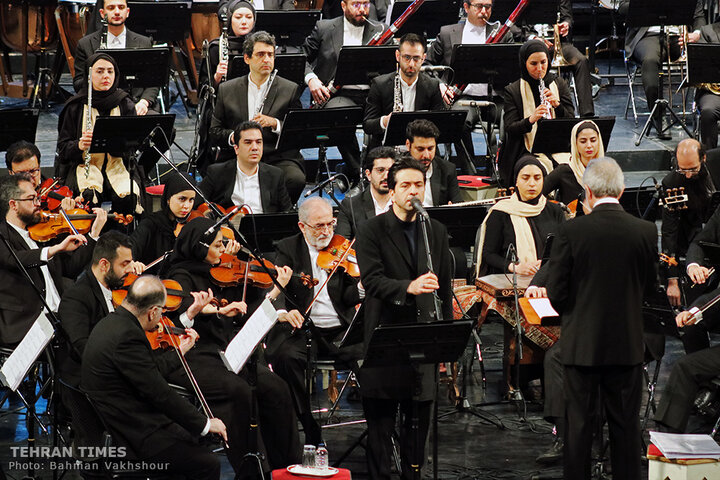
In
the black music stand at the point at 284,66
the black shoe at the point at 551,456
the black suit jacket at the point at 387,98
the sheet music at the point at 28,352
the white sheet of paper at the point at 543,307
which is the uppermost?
the black music stand at the point at 284,66

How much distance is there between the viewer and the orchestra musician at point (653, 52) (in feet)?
31.6

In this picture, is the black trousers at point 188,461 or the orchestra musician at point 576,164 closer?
the black trousers at point 188,461

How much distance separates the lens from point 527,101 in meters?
8.13

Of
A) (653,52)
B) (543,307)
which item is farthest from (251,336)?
(653,52)

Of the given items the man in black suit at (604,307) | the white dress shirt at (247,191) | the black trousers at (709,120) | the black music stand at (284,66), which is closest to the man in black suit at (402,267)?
the man in black suit at (604,307)

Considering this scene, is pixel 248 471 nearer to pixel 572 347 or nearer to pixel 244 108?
pixel 572 347

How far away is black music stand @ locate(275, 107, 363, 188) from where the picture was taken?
7.35 metres

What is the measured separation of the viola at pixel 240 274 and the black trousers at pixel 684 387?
2021mm

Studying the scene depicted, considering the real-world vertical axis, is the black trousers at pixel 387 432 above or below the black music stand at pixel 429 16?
below

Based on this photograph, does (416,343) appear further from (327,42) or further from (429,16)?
(429,16)

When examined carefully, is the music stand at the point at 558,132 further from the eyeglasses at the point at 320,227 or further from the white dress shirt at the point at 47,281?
the white dress shirt at the point at 47,281

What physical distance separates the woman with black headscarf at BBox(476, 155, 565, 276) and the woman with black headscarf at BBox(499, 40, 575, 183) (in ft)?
3.97

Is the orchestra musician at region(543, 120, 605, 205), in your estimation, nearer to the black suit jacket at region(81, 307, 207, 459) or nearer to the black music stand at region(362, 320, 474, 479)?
the black music stand at region(362, 320, 474, 479)

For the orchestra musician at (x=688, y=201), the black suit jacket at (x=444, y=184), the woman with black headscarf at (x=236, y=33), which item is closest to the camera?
the orchestra musician at (x=688, y=201)
